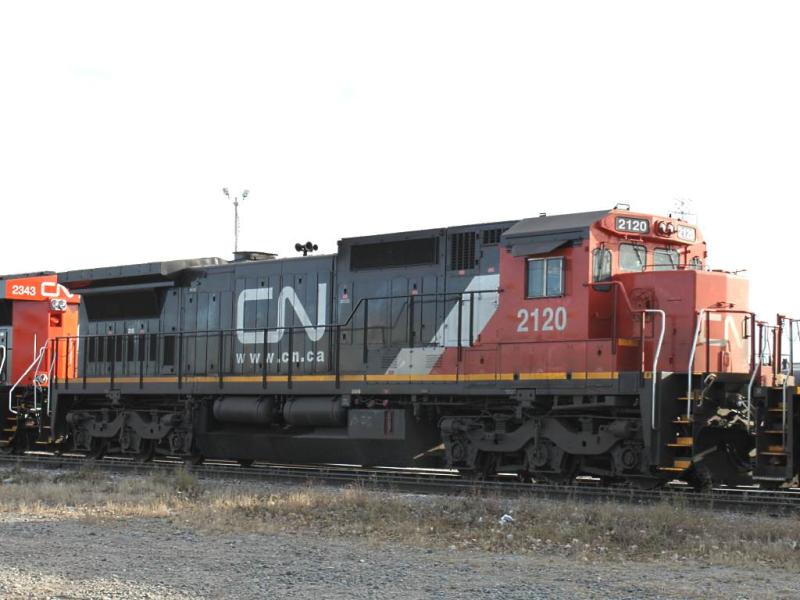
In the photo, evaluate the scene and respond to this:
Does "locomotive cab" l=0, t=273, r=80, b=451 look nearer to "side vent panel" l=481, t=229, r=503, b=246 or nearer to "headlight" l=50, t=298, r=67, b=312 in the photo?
"headlight" l=50, t=298, r=67, b=312

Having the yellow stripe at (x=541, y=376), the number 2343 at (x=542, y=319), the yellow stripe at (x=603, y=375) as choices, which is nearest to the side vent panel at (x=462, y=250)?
the number 2343 at (x=542, y=319)

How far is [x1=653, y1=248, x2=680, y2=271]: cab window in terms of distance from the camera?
45.1ft

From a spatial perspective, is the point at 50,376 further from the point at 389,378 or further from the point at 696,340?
the point at 696,340

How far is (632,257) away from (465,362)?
99.6 inches

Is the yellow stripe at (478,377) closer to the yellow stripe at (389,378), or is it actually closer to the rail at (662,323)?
the yellow stripe at (389,378)

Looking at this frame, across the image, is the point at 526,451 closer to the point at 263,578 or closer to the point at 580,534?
the point at 580,534

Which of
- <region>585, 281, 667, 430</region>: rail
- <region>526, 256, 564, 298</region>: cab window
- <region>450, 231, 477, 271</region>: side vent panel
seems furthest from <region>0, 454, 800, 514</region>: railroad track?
<region>450, 231, 477, 271</region>: side vent panel

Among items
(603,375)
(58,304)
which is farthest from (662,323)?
(58,304)

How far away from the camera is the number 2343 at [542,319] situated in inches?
525

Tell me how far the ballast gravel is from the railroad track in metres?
3.35

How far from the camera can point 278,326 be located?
1714cm

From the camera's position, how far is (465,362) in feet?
46.9

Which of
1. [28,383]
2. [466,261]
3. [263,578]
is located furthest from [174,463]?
[263,578]

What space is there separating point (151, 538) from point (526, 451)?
569cm
